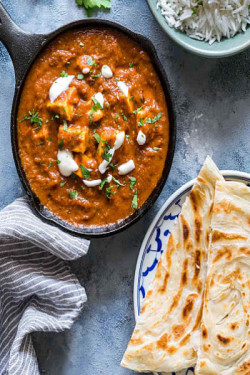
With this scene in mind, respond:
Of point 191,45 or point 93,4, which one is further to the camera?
point 93,4

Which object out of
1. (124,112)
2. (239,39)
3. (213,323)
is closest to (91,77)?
(124,112)

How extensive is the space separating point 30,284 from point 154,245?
80 centimetres

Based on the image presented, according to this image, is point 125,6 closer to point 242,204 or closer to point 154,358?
point 242,204

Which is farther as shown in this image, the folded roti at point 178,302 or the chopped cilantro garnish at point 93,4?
the chopped cilantro garnish at point 93,4

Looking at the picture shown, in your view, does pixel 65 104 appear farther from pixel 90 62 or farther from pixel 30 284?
pixel 30 284

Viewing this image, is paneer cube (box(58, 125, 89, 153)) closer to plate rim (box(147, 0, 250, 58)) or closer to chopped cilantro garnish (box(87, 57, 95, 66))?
chopped cilantro garnish (box(87, 57, 95, 66))

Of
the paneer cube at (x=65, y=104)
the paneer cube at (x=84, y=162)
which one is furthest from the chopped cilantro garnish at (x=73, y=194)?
the paneer cube at (x=65, y=104)

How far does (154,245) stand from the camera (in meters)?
3.51

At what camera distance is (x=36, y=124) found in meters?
3.25

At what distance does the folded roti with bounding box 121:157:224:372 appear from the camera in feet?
10.8

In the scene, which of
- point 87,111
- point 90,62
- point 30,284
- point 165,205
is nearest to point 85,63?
point 90,62

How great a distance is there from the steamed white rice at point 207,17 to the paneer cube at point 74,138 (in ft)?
2.79

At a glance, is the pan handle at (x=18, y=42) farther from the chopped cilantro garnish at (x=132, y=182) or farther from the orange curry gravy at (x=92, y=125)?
the chopped cilantro garnish at (x=132, y=182)

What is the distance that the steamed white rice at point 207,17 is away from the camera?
10.9ft
